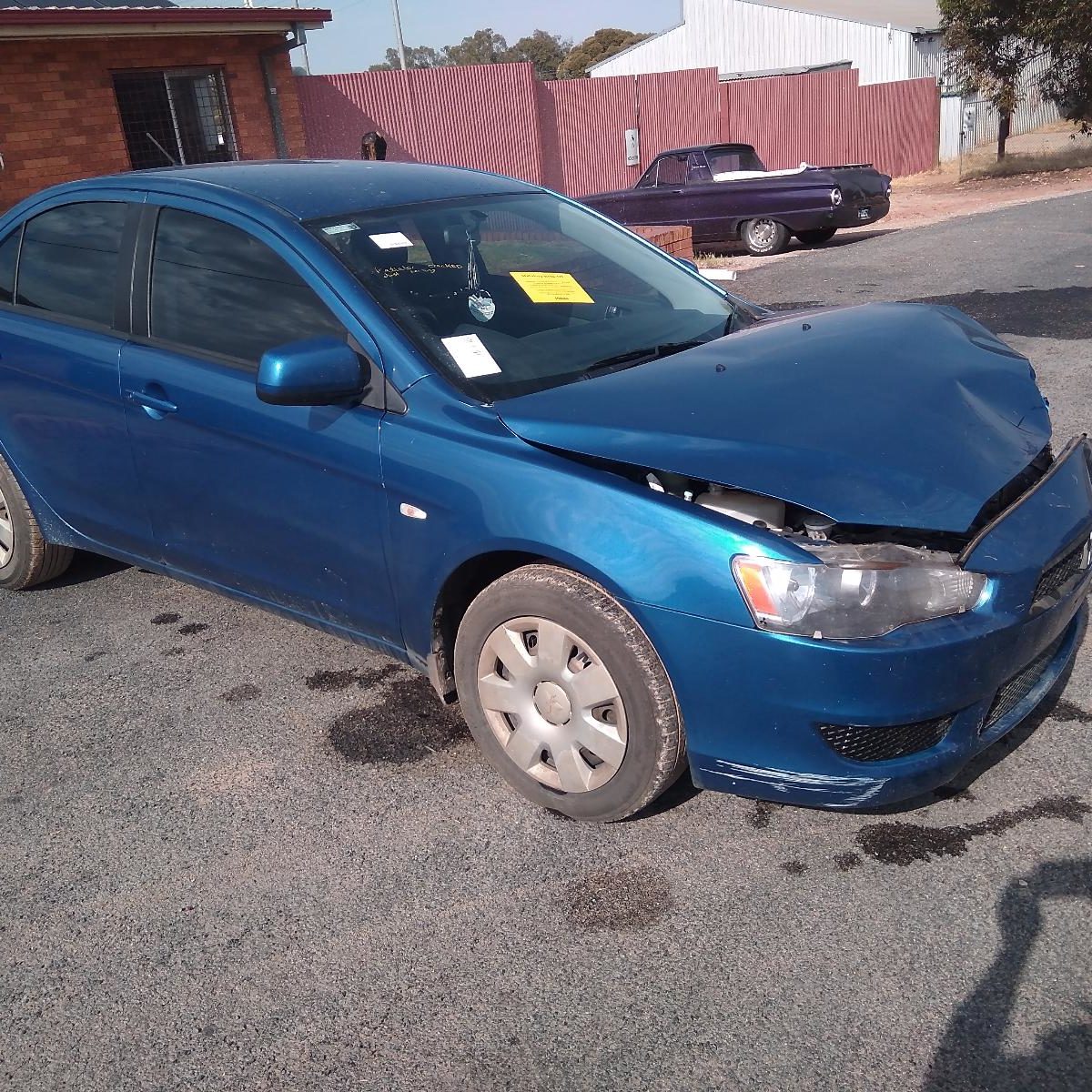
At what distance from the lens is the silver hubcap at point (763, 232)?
14297 millimetres

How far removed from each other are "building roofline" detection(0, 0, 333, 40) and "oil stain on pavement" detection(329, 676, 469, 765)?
39.1 ft

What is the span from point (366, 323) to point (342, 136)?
15.5m

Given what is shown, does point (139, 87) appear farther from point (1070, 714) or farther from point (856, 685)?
point (856, 685)

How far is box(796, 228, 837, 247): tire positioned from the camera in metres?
14.5

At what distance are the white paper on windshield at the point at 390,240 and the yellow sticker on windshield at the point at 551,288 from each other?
364mm

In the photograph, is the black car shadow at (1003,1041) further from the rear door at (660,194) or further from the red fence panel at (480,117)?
the red fence panel at (480,117)

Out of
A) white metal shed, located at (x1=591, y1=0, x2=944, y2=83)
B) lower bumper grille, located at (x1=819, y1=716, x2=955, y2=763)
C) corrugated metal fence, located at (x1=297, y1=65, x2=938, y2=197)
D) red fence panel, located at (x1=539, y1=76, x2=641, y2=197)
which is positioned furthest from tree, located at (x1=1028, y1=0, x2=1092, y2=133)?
lower bumper grille, located at (x1=819, y1=716, x2=955, y2=763)

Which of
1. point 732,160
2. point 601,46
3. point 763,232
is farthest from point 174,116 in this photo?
point 601,46

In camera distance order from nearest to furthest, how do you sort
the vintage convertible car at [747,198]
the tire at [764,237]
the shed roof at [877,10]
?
the vintage convertible car at [747,198] < the tire at [764,237] < the shed roof at [877,10]

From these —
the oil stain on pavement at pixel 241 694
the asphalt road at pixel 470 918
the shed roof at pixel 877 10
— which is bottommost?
the asphalt road at pixel 470 918

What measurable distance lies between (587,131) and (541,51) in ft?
229

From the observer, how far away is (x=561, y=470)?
111 inches

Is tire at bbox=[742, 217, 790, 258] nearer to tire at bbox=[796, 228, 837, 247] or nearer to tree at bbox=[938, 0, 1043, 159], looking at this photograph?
tire at bbox=[796, 228, 837, 247]

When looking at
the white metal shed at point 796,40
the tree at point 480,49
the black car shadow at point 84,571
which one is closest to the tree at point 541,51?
the tree at point 480,49
